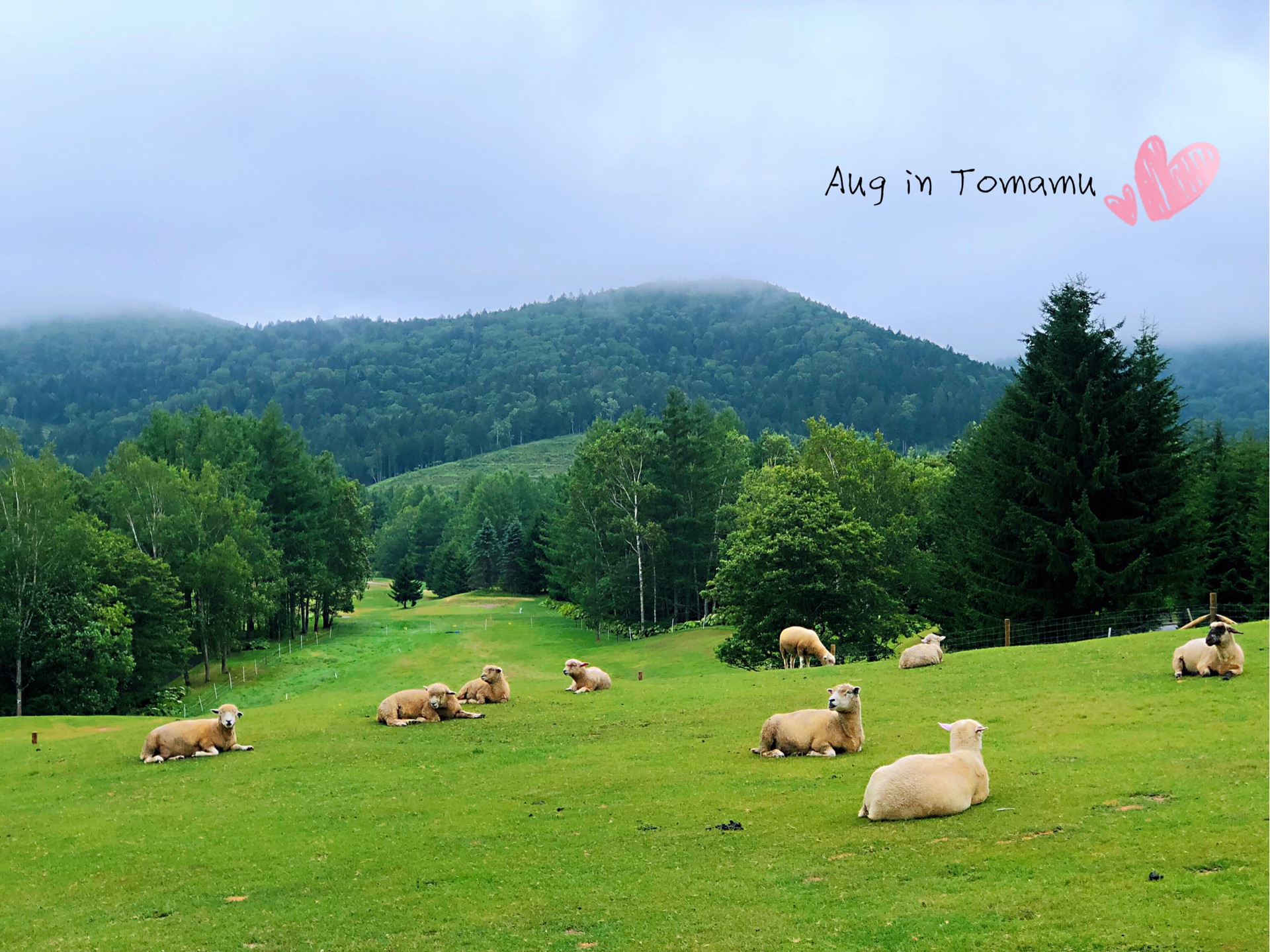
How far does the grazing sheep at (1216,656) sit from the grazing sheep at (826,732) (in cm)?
886

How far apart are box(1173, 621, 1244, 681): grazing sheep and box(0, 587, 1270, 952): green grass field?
Result: 383 millimetres

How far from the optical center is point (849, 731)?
18.4m

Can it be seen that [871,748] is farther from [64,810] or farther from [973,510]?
[973,510]

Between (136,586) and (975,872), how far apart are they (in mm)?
53751

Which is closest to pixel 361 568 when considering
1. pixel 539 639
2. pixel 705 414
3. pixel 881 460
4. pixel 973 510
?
pixel 539 639

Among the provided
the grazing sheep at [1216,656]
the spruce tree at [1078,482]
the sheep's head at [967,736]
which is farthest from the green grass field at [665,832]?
the spruce tree at [1078,482]

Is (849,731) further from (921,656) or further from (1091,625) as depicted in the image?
(1091,625)

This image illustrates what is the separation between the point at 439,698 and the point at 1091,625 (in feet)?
89.7

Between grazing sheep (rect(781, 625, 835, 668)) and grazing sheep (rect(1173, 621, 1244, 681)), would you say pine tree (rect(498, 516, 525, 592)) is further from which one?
grazing sheep (rect(1173, 621, 1244, 681))

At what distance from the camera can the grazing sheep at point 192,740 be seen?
866 inches

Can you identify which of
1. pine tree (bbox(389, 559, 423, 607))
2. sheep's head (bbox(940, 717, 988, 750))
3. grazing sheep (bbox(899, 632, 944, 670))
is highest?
sheep's head (bbox(940, 717, 988, 750))

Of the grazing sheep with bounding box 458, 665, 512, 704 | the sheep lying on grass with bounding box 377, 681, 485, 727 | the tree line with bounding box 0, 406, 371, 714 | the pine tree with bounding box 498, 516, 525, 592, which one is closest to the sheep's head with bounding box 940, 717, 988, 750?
the sheep lying on grass with bounding box 377, 681, 485, 727

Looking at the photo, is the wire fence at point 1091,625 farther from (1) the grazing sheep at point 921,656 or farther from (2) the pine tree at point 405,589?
(2) the pine tree at point 405,589

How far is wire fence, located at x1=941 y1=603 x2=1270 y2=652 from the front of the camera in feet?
126
